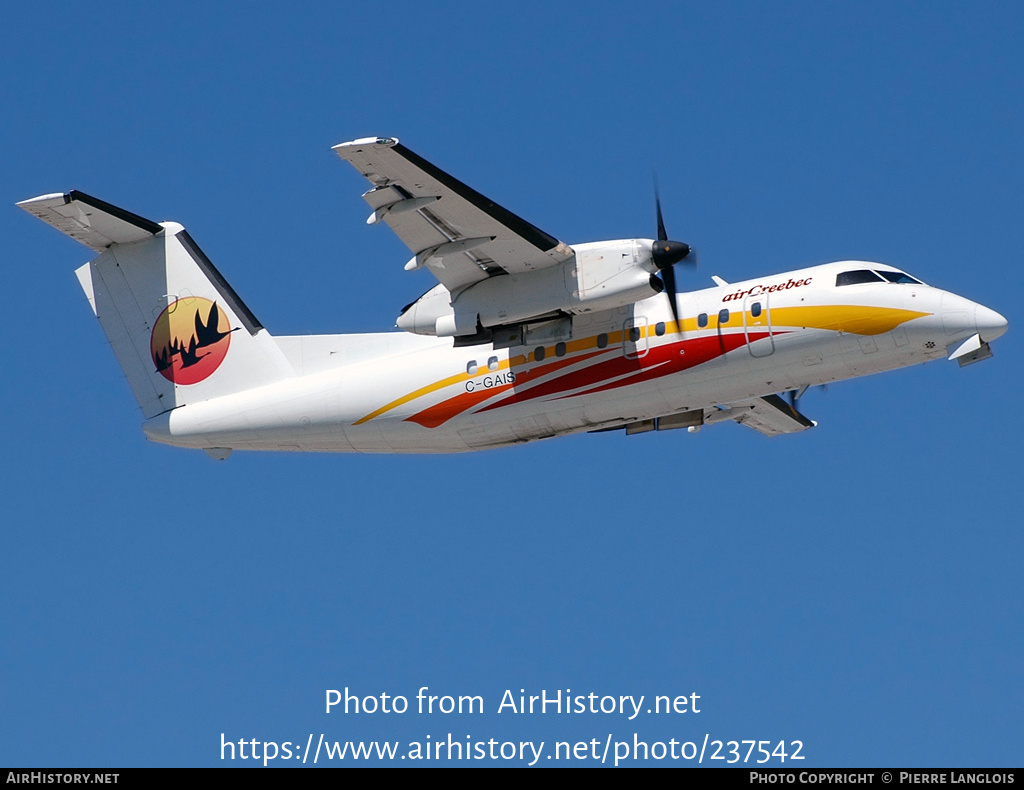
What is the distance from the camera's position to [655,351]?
56.4 ft

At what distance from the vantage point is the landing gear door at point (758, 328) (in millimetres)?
16719

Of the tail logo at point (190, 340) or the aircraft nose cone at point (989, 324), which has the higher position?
the tail logo at point (190, 340)

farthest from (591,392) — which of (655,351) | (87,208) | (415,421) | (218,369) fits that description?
(87,208)

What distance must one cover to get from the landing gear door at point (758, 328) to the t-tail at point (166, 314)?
7.15m

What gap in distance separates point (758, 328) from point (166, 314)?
365 inches

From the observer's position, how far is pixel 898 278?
1669 cm

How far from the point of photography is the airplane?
54.0ft

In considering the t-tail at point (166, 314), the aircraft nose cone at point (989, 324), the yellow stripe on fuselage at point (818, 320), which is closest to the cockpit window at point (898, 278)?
the yellow stripe on fuselage at point (818, 320)

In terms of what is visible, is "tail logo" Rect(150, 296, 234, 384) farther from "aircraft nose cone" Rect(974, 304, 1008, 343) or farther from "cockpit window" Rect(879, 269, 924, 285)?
"aircraft nose cone" Rect(974, 304, 1008, 343)

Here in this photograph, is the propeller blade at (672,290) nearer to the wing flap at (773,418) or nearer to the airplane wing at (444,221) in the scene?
the airplane wing at (444,221)

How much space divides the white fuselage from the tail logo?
69cm
